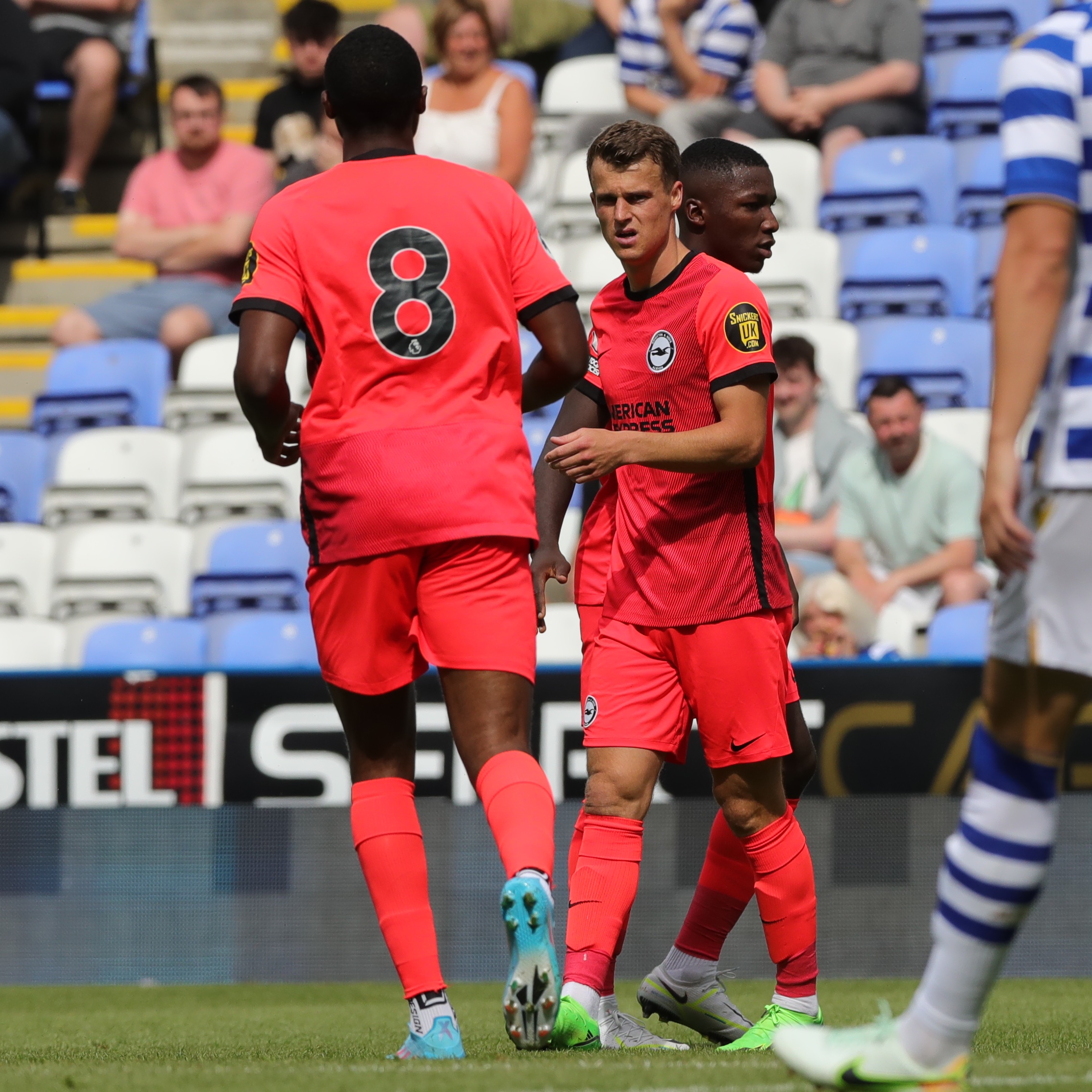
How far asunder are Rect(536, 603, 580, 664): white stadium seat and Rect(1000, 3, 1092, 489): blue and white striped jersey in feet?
14.9

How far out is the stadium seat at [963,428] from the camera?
317 inches

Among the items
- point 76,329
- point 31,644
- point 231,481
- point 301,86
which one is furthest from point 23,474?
point 301,86

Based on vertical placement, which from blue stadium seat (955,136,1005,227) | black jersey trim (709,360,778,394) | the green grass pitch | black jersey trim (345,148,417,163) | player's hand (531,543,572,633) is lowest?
the green grass pitch

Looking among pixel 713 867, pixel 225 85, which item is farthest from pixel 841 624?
pixel 225 85

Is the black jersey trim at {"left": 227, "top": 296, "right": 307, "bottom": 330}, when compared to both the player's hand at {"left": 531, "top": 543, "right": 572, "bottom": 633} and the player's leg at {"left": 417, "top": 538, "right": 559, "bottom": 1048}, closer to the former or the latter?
the player's leg at {"left": 417, "top": 538, "right": 559, "bottom": 1048}

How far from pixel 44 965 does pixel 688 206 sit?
373 cm

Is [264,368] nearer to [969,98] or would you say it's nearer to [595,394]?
[595,394]

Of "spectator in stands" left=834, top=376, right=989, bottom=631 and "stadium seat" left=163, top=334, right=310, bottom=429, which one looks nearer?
"spectator in stands" left=834, top=376, right=989, bottom=631

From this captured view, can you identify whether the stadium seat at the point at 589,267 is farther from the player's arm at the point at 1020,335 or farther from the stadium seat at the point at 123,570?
the player's arm at the point at 1020,335

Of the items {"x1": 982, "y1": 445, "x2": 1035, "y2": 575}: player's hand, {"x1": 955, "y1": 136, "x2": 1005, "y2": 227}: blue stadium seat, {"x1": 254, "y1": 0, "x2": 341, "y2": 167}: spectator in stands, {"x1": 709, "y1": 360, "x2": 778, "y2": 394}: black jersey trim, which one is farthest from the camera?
{"x1": 254, "y1": 0, "x2": 341, "y2": 167}: spectator in stands

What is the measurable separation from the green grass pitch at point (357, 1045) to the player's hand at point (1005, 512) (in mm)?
826

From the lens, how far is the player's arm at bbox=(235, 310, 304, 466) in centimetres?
341

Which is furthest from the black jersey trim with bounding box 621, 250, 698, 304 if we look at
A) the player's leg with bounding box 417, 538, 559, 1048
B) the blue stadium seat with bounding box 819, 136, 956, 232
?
the blue stadium seat with bounding box 819, 136, 956, 232

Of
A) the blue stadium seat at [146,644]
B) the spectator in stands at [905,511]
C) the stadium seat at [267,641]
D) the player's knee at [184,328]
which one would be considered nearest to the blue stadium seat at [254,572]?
the blue stadium seat at [146,644]
